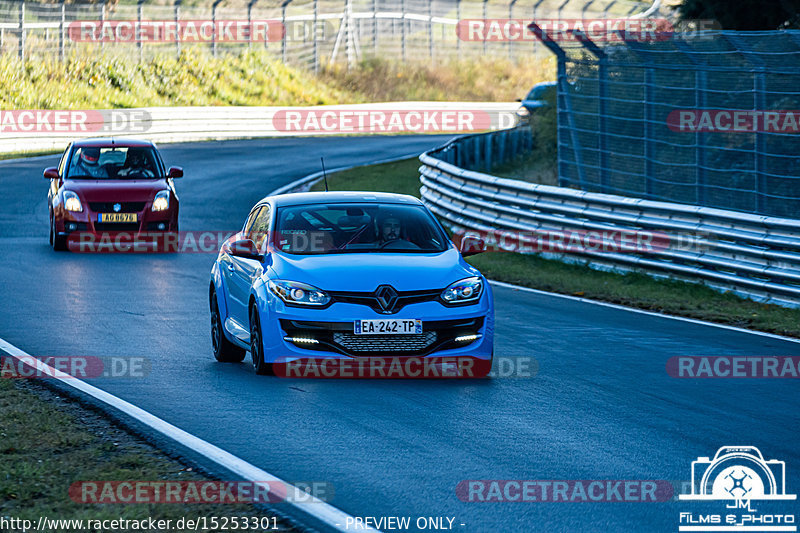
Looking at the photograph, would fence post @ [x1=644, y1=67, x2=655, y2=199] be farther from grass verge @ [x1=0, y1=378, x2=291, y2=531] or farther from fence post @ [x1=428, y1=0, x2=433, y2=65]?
fence post @ [x1=428, y1=0, x2=433, y2=65]

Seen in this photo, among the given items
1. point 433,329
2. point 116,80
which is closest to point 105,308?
point 433,329

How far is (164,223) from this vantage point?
67.3ft

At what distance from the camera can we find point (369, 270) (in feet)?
32.6

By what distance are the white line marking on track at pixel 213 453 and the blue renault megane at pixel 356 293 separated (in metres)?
1.34

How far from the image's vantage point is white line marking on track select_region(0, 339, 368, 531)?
20.5 feet

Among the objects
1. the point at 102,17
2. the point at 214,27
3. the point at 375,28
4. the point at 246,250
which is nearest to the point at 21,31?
the point at 102,17

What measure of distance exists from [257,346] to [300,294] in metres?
0.64

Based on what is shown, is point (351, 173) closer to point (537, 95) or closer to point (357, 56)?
point (537, 95)

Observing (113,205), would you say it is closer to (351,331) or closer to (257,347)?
(257,347)

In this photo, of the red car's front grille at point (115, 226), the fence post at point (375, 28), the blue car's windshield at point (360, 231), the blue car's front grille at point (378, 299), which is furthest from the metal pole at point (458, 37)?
the blue car's front grille at point (378, 299)

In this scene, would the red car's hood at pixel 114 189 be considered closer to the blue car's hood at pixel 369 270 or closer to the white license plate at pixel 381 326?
the blue car's hood at pixel 369 270

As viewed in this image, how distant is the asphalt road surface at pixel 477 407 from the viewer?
6.83 meters

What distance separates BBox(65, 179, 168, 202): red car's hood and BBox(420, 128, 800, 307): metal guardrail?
15.6ft

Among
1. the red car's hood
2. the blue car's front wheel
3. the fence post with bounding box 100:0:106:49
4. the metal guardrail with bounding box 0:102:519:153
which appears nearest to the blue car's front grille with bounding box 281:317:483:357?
the blue car's front wheel
